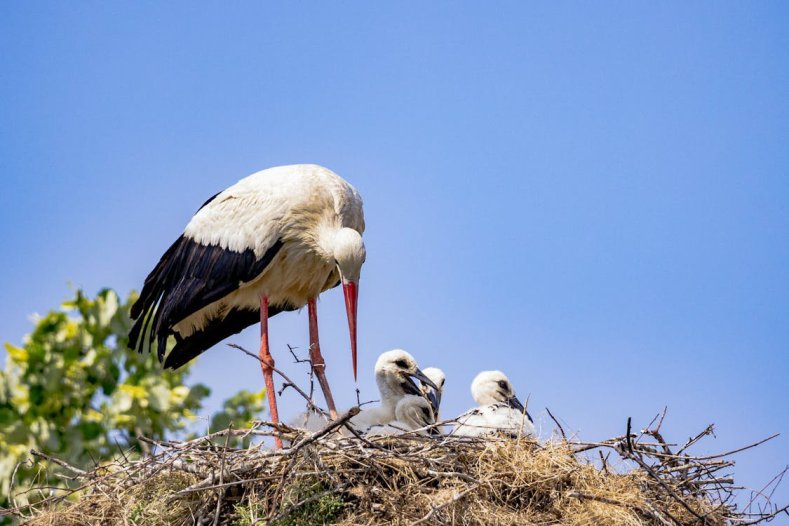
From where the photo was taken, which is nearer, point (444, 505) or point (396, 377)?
point (444, 505)

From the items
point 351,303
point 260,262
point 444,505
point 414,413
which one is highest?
point 260,262

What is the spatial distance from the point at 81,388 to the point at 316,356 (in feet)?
11.6

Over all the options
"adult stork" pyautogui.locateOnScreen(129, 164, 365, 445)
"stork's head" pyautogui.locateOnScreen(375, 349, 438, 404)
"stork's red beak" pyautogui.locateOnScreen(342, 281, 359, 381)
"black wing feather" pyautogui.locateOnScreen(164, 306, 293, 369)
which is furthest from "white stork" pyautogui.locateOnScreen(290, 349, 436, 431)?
"black wing feather" pyautogui.locateOnScreen(164, 306, 293, 369)

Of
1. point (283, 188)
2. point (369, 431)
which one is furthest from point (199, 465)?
point (283, 188)

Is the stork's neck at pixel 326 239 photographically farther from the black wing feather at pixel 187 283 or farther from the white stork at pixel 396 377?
the white stork at pixel 396 377

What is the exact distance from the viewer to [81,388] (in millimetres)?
9398

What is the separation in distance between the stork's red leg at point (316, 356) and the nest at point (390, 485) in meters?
1.19

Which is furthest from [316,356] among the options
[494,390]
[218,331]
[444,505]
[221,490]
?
[444,505]

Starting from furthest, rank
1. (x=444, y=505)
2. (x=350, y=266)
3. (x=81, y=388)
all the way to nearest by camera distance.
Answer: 1. (x=81, y=388)
2. (x=350, y=266)
3. (x=444, y=505)

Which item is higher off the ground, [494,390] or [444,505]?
[494,390]

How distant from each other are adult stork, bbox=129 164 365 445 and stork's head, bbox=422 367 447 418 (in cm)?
59

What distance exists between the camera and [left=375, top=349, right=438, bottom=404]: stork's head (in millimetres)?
6547

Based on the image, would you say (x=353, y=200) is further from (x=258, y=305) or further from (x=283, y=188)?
(x=258, y=305)

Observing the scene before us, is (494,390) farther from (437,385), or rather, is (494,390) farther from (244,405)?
(244,405)
